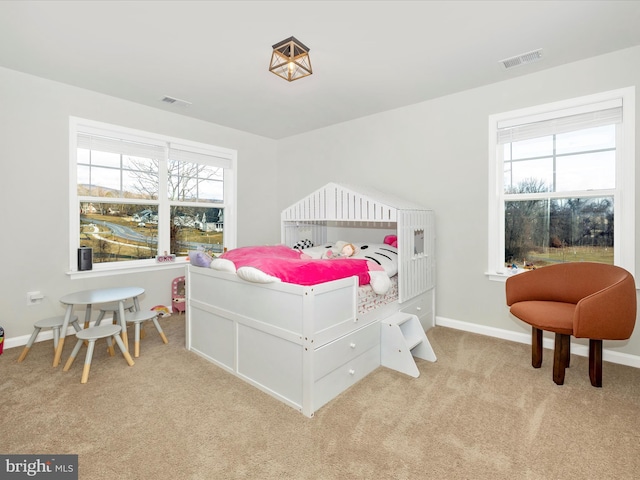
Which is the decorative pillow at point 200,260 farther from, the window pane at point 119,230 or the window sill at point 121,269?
the window pane at point 119,230

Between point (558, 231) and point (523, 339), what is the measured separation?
3.42 feet

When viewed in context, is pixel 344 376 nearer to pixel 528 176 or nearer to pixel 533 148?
pixel 528 176

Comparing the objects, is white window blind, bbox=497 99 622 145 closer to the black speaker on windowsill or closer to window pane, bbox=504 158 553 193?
window pane, bbox=504 158 553 193

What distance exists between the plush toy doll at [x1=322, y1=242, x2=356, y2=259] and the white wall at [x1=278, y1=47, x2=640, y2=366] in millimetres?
1036

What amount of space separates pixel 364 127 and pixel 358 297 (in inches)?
99.5

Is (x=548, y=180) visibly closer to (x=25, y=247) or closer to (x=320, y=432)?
(x=320, y=432)

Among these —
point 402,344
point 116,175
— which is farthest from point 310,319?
point 116,175

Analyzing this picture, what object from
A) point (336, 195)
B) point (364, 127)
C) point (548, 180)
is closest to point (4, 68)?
A: point (336, 195)

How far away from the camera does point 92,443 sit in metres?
1.67

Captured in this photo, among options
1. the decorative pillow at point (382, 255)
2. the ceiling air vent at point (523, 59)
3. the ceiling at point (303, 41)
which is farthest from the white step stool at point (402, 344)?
the ceiling air vent at point (523, 59)

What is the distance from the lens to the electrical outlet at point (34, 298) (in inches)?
119

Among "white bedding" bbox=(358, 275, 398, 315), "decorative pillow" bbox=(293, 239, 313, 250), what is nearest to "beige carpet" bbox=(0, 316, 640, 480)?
"white bedding" bbox=(358, 275, 398, 315)

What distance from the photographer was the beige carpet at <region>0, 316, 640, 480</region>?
1522 mm

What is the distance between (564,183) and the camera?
2.92 meters
